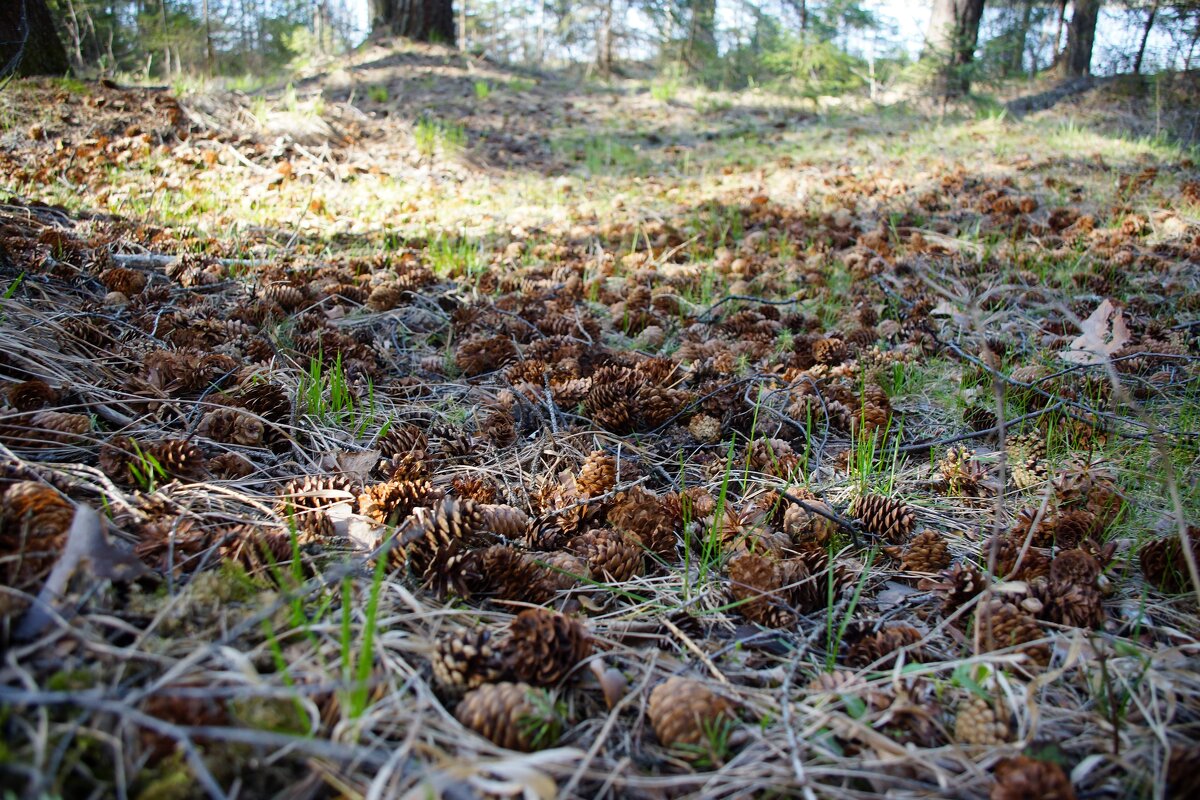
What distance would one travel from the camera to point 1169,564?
1.47m

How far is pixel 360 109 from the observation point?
7.13m

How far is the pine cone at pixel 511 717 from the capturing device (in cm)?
100

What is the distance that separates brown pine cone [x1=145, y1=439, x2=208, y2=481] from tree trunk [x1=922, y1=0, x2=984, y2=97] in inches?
334

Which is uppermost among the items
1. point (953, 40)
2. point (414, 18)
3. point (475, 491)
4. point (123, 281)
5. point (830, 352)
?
point (414, 18)

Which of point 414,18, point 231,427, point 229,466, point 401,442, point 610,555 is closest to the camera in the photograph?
point 610,555

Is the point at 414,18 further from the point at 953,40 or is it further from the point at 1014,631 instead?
the point at 1014,631

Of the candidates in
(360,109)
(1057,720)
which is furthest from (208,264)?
(360,109)

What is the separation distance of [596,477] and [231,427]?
102cm

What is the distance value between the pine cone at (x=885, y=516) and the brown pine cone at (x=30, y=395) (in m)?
2.10

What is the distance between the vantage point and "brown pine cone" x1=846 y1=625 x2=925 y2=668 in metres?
1.27

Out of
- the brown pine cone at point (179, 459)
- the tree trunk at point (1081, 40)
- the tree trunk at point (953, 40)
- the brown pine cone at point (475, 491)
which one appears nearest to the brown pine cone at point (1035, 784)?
the brown pine cone at point (475, 491)

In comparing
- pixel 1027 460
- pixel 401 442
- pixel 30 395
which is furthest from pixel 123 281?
pixel 1027 460

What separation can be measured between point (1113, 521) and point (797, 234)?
3493 mm

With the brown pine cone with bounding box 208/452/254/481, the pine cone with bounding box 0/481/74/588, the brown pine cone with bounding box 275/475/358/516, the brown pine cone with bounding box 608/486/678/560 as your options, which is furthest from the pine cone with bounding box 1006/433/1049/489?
the pine cone with bounding box 0/481/74/588
